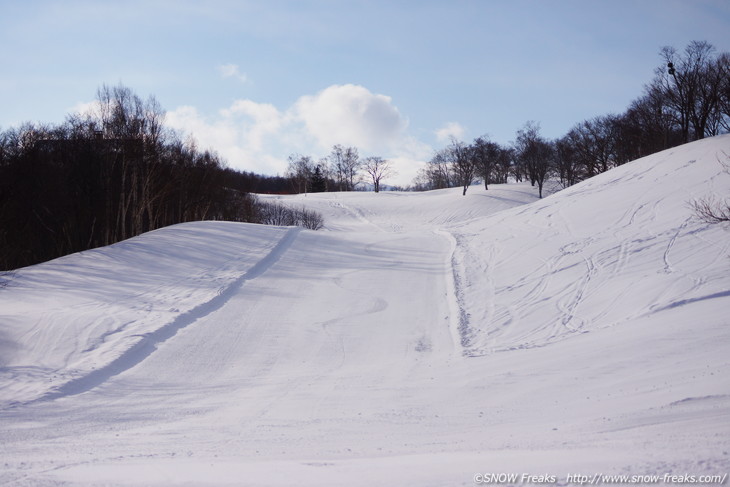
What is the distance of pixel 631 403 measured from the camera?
756 centimetres

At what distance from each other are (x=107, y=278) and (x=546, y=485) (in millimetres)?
17411

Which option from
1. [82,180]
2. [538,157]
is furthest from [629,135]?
[82,180]

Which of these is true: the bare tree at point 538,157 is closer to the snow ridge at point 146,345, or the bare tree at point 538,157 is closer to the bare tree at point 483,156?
the bare tree at point 483,156

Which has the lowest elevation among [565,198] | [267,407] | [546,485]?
[267,407]

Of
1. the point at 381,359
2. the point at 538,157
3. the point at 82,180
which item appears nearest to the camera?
the point at 381,359

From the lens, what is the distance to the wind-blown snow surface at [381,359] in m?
5.96

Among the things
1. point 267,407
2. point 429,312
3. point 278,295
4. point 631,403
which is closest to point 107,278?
point 278,295

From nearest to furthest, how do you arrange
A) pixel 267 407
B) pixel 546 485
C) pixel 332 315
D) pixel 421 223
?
pixel 546 485 < pixel 267 407 < pixel 332 315 < pixel 421 223

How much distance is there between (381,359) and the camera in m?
12.2

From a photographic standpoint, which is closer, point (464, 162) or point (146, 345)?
point (146, 345)

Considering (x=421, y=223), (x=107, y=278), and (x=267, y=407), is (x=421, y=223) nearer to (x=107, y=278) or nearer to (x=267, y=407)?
(x=107, y=278)

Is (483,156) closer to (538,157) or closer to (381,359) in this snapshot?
(538,157)

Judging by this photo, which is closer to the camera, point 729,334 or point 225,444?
point 225,444

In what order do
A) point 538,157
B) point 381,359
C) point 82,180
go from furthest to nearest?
point 538,157, point 82,180, point 381,359
